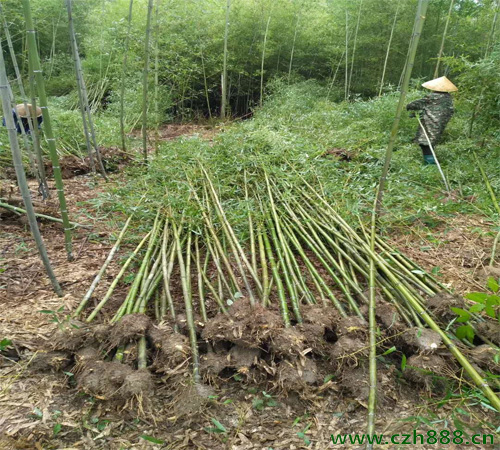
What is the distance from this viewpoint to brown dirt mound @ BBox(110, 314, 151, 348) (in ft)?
5.03

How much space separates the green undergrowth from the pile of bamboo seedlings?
186mm

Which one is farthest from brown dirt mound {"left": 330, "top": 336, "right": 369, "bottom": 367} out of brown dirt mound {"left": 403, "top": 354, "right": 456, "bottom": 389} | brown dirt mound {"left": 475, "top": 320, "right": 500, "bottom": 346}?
brown dirt mound {"left": 475, "top": 320, "right": 500, "bottom": 346}

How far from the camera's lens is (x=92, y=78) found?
10797 mm

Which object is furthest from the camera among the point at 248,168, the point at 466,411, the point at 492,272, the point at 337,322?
the point at 248,168

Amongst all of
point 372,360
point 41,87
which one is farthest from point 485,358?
point 41,87

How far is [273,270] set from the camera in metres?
2.06

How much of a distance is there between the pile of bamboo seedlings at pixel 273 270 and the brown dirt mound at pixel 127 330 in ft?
0.20

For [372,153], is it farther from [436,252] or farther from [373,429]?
[373,429]

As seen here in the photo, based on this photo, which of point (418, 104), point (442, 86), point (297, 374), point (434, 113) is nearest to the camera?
point (297, 374)

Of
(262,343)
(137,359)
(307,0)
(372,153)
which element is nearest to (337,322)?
→ (262,343)

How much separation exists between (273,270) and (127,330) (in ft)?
2.84

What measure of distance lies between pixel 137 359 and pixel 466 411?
1350 mm

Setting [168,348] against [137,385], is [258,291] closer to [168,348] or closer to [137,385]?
[168,348]

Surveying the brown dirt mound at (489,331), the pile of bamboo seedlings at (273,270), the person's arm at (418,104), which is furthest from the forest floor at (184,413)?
the person's arm at (418,104)
